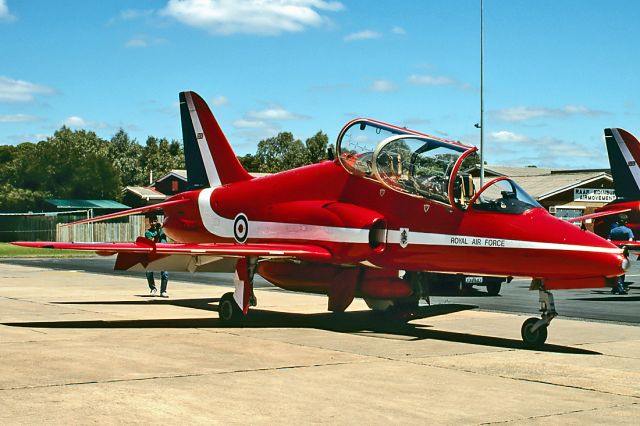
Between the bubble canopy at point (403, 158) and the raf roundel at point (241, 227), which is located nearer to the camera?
the bubble canopy at point (403, 158)

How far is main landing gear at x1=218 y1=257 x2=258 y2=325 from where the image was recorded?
15.4 meters

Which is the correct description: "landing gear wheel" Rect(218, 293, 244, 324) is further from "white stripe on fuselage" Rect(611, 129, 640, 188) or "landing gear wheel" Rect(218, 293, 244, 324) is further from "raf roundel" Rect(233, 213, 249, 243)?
"white stripe on fuselage" Rect(611, 129, 640, 188)

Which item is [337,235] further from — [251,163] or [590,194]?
[251,163]

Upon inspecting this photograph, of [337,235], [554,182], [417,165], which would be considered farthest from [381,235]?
[554,182]

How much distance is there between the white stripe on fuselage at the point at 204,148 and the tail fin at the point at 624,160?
42.8 ft

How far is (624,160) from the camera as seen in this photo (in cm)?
2634

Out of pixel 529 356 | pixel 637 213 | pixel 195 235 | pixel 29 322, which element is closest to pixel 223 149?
pixel 195 235

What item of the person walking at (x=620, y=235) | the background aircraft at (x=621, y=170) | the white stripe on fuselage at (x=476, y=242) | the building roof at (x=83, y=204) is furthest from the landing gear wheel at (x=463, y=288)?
the building roof at (x=83, y=204)

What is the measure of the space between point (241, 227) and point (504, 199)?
5.85m

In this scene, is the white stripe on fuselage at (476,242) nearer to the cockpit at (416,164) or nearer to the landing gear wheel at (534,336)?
the cockpit at (416,164)

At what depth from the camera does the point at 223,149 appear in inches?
747

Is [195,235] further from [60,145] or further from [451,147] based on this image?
[60,145]

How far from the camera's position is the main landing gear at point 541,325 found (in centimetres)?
1297

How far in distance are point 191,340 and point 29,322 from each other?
3.65 m
